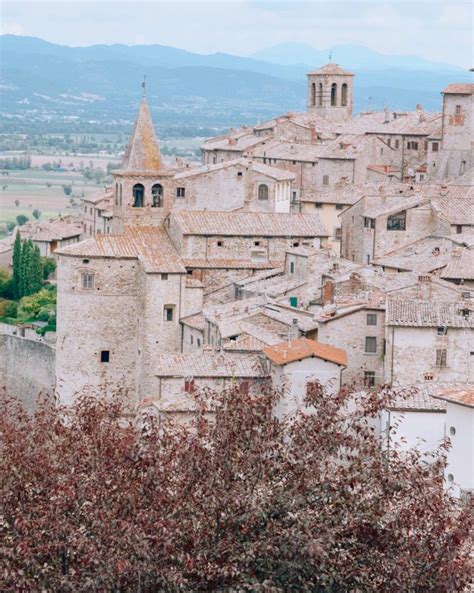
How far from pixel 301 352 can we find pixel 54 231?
4308cm

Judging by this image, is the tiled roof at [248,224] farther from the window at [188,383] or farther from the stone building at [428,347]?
the stone building at [428,347]

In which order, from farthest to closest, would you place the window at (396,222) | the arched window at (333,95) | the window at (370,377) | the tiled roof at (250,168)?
the arched window at (333,95)
the tiled roof at (250,168)
the window at (396,222)
the window at (370,377)

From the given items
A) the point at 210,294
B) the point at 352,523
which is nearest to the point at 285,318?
the point at 210,294

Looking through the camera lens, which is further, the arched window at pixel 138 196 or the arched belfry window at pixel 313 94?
the arched belfry window at pixel 313 94

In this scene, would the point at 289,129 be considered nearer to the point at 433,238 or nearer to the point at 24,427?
the point at 433,238

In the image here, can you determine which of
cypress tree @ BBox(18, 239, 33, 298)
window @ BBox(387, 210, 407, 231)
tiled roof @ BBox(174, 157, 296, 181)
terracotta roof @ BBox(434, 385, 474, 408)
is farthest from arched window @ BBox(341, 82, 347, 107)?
terracotta roof @ BBox(434, 385, 474, 408)

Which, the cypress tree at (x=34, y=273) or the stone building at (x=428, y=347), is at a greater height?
the stone building at (x=428, y=347)

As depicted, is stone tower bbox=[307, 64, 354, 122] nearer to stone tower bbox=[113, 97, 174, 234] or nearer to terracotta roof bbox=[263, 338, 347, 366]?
stone tower bbox=[113, 97, 174, 234]

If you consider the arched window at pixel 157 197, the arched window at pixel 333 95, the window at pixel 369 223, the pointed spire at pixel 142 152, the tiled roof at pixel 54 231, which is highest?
the arched window at pixel 333 95

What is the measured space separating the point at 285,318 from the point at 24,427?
950 inches

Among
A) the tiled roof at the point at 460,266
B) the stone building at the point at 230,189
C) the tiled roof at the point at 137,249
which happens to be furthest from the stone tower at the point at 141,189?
the stone building at the point at 230,189

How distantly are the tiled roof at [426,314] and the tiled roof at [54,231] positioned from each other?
38.6m

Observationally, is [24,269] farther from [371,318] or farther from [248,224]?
[371,318]

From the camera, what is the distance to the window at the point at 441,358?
4622cm
